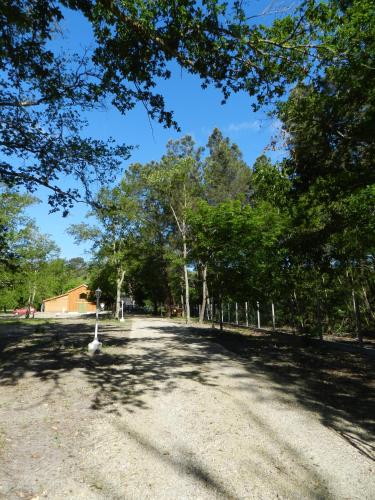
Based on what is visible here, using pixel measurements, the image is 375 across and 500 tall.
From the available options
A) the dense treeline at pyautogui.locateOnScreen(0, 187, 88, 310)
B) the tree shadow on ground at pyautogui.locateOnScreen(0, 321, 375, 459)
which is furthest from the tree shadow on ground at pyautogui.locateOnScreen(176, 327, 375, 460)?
the dense treeline at pyautogui.locateOnScreen(0, 187, 88, 310)

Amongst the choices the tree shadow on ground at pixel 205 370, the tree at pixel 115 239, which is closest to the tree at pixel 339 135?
the tree shadow on ground at pixel 205 370

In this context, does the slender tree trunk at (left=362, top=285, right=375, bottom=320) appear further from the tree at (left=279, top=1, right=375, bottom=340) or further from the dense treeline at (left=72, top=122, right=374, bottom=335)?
the tree at (left=279, top=1, right=375, bottom=340)

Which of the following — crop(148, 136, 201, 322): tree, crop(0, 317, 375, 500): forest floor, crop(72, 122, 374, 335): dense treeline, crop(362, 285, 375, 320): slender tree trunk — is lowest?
crop(0, 317, 375, 500): forest floor

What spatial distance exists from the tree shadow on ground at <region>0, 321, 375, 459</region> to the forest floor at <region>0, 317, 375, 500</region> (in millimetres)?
36

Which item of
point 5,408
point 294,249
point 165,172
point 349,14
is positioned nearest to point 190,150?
point 165,172

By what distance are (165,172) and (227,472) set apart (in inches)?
1113

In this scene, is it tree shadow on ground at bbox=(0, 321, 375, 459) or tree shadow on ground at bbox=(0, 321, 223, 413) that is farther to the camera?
tree shadow on ground at bbox=(0, 321, 223, 413)

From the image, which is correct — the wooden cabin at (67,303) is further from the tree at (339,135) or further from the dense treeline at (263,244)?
the tree at (339,135)

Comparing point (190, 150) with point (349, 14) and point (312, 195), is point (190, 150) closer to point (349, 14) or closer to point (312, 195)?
point (312, 195)

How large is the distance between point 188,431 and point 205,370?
4369 millimetres

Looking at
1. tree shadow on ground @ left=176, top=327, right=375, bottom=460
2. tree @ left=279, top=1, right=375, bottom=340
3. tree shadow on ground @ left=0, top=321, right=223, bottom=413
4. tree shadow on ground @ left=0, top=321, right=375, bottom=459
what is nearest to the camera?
tree shadow on ground @ left=176, top=327, right=375, bottom=460

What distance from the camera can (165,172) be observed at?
3053 cm

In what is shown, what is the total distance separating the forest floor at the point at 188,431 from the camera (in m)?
3.58

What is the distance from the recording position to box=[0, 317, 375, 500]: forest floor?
3.58m
